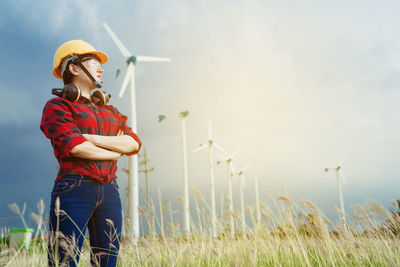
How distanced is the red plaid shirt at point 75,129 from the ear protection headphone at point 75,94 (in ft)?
0.19

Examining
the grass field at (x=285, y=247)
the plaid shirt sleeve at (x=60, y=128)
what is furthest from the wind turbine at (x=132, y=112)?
the plaid shirt sleeve at (x=60, y=128)

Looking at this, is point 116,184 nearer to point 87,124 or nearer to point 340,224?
point 87,124

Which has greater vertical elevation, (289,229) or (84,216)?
(84,216)

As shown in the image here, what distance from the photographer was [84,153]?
9.21 feet

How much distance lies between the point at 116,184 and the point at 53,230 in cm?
72

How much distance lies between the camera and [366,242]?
5164mm

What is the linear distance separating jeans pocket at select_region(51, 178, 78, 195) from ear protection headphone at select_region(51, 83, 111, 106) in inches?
32.1

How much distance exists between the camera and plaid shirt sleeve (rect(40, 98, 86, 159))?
276cm

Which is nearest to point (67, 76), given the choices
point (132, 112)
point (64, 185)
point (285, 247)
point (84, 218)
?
point (64, 185)

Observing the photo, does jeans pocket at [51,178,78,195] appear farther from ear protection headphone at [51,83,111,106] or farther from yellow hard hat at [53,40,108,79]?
yellow hard hat at [53,40,108,79]

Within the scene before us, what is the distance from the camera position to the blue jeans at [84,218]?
9.07 ft

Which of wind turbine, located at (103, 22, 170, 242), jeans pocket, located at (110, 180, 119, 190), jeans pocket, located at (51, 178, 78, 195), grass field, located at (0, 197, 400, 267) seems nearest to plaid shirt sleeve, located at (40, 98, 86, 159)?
jeans pocket, located at (51, 178, 78, 195)

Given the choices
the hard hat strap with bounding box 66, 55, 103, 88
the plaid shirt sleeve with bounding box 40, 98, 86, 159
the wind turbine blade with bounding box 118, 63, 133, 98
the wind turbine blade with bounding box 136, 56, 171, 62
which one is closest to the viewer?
the plaid shirt sleeve with bounding box 40, 98, 86, 159

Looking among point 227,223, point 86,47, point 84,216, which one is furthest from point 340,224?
point 86,47
